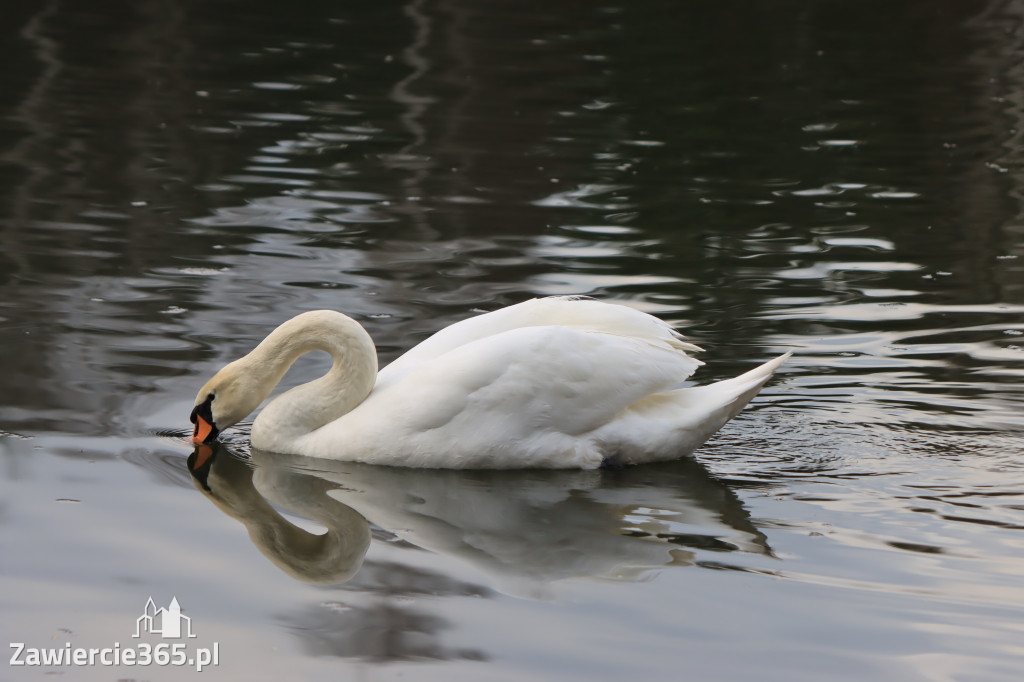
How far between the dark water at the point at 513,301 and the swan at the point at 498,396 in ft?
0.44

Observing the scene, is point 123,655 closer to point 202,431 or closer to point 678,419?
point 202,431

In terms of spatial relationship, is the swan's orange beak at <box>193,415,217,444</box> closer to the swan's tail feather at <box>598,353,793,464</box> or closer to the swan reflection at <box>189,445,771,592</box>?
the swan reflection at <box>189,445,771,592</box>

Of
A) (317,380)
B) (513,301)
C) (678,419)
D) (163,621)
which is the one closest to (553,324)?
(678,419)

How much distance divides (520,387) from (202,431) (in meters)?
1.56

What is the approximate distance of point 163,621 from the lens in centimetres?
495

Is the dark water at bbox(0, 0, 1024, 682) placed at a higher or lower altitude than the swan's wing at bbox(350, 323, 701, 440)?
lower

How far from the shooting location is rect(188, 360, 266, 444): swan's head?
6746 mm

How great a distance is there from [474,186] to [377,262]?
317 cm

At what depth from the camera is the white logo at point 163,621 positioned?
16.0ft

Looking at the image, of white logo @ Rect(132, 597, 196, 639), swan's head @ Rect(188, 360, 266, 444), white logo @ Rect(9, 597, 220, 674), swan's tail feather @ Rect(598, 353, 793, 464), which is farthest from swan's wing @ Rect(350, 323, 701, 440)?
white logo @ Rect(9, 597, 220, 674)

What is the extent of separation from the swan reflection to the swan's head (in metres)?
0.14

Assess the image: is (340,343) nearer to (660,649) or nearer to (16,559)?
(16,559)

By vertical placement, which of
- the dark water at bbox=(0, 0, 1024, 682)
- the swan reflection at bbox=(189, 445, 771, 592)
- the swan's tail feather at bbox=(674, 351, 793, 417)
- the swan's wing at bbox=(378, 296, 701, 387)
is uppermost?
the swan's wing at bbox=(378, 296, 701, 387)

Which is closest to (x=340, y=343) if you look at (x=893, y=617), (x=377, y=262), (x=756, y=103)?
(x=893, y=617)
